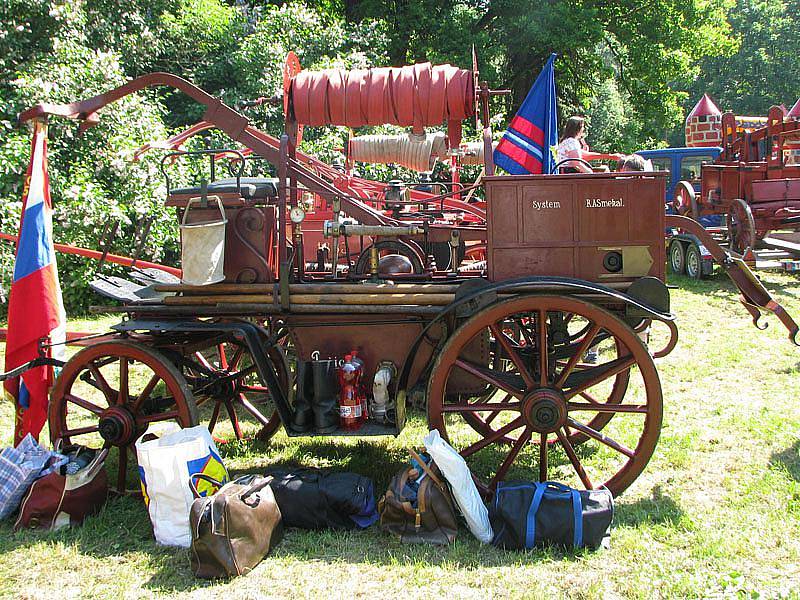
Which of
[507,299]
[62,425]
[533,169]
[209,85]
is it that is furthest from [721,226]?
[62,425]

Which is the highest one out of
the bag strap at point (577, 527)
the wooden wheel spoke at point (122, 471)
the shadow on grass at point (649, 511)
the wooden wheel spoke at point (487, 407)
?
the wooden wheel spoke at point (487, 407)

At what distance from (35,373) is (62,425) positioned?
0.35m

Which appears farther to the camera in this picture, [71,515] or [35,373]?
[35,373]

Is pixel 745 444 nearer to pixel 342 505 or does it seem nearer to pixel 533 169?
pixel 533 169

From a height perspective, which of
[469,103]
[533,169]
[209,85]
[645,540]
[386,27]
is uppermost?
[386,27]

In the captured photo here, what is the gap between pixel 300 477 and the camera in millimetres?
4090

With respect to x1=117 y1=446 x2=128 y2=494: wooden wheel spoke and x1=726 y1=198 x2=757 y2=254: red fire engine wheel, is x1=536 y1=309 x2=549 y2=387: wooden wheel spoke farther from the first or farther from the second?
x1=726 y1=198 x2=757 y2=254: red fire engine wheel

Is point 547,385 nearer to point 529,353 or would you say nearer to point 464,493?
point 529,353

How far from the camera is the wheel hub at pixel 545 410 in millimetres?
3994

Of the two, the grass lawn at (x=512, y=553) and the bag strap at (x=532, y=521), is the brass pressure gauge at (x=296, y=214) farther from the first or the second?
the bag strap at (x=532, y=521)

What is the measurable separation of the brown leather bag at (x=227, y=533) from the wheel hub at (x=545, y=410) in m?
1.51

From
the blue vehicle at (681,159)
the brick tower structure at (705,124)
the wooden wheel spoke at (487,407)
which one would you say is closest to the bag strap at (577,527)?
the wooden wheel spoke at (487,407)

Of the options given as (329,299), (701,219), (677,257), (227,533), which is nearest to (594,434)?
(329,299)

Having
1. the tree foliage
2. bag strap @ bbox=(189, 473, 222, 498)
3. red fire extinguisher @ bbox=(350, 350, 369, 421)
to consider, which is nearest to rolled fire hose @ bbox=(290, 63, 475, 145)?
red fire extinguisher @ bbox=(350, 350, 369, 421)
